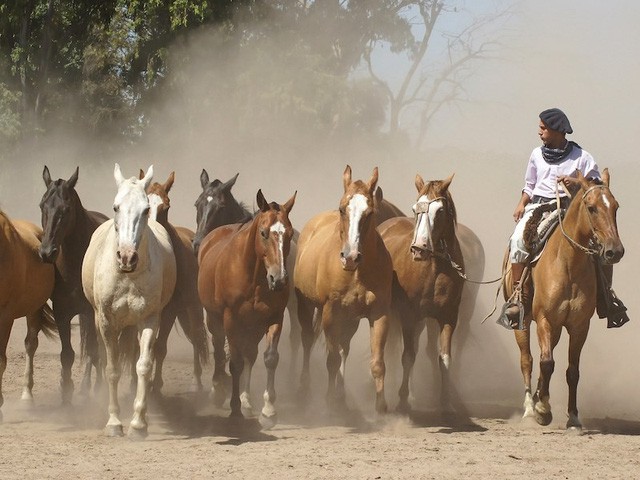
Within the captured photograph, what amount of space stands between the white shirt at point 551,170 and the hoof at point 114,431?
4.43 metres

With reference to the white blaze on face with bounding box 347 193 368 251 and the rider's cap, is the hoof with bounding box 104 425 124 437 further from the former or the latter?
the rider's cap

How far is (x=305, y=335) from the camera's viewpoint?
1276 cm

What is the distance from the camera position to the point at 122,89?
34.7 metres

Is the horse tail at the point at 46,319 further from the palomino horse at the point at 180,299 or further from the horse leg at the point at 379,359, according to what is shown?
the horse leg at the point at 379,359

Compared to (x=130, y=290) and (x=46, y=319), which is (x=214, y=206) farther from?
(x=130, y=290)

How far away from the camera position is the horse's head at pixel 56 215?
1150 cm

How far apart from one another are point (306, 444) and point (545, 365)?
2.38 metres

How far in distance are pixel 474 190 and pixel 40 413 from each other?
2237cm

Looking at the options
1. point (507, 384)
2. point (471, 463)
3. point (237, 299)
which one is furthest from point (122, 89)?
point (471, 463)

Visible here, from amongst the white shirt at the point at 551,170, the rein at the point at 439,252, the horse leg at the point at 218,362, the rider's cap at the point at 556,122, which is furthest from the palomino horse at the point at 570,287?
the horse leg at the point at 218,362

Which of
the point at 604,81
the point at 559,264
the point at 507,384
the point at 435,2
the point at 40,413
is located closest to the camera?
the point at 559,264

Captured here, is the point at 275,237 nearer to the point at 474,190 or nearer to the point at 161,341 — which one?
the point at 161,341

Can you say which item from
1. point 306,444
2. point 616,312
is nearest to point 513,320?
point 616,312

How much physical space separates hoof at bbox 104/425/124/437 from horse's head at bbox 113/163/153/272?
1.44 metres
